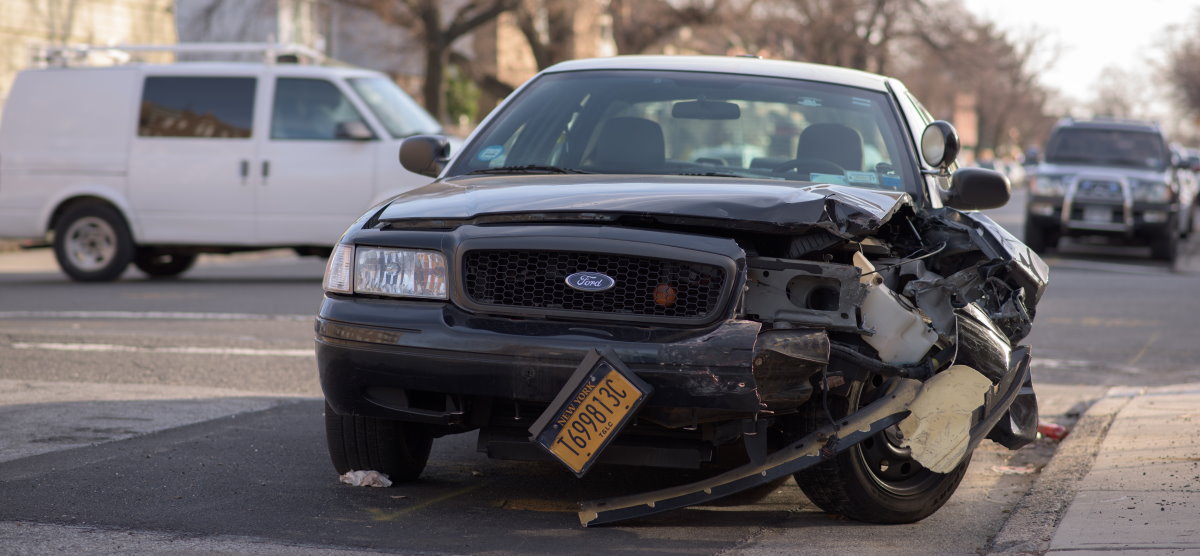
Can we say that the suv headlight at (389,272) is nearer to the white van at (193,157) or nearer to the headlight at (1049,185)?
the white van at (193,157)

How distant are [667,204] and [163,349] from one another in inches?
210

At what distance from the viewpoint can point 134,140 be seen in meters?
13.9

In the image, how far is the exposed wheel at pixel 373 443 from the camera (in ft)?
16.3

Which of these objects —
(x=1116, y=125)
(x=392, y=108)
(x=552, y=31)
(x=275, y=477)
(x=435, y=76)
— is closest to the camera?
(x=275, y=477)

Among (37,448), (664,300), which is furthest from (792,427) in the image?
(37,448)

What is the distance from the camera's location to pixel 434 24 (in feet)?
96.8

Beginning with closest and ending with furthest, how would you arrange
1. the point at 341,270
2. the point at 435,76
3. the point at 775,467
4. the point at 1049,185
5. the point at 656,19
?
the point at 775,467 < the point at 341,270 < the point at 1049,185 < the point at 435,76 < the point at 656,19

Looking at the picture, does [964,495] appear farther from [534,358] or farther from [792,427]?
[534,358]

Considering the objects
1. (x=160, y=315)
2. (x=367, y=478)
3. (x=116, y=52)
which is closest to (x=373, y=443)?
(x=367, y=478)

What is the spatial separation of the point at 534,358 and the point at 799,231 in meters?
0.87

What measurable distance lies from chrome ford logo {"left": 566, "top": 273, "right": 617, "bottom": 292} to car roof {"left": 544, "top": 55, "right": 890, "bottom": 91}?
1980mm

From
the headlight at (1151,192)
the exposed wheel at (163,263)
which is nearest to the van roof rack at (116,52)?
the exposed wheel at (163,263)

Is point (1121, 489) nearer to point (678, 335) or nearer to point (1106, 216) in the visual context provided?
point (678, 335)

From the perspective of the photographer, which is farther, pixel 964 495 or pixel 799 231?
pixel 964 495
